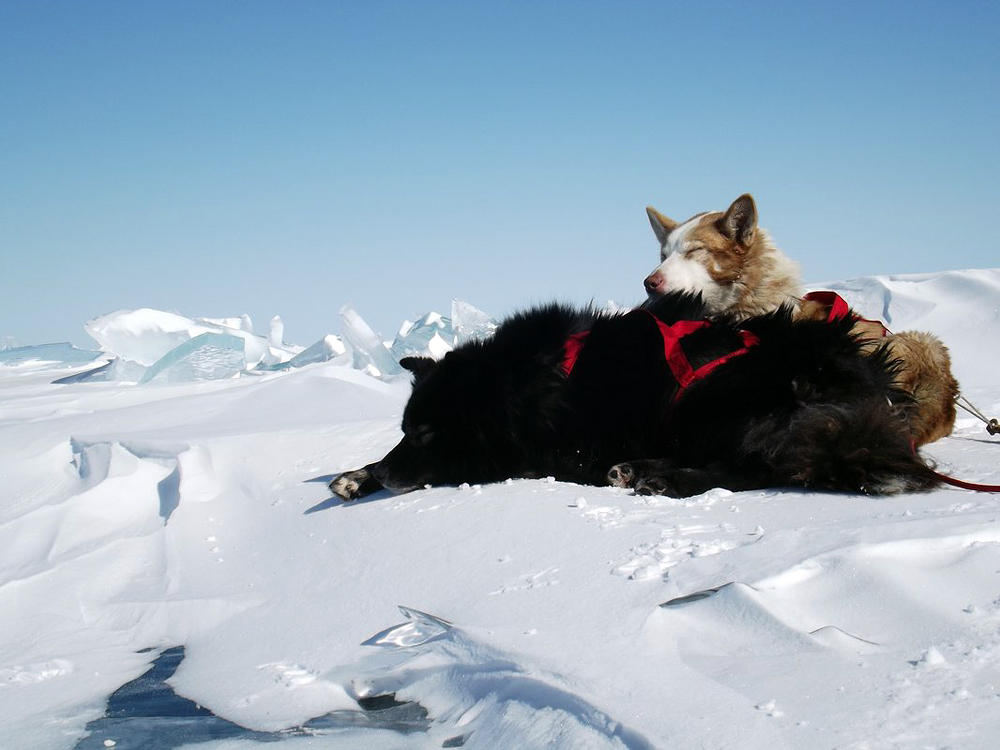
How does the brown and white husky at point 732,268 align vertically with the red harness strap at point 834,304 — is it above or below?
above

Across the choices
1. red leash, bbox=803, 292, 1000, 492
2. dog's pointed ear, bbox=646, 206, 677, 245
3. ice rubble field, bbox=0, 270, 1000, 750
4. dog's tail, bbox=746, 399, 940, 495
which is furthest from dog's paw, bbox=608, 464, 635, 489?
dog's pointed ear, bbox=646, 206, 677, 245

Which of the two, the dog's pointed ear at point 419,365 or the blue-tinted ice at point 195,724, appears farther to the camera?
the dog's pointed ear at point 419,365

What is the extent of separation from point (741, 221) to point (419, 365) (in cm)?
199

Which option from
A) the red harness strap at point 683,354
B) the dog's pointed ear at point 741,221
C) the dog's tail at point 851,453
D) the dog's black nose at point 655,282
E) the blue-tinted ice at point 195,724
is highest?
the dog's pointed ear at point 741,221

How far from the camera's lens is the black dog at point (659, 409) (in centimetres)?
287

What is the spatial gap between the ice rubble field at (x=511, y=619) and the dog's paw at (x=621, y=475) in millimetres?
129

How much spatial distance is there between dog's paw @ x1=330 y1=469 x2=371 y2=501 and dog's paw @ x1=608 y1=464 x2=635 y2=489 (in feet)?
3.64

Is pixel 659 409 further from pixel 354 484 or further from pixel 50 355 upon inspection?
pixel 50 355

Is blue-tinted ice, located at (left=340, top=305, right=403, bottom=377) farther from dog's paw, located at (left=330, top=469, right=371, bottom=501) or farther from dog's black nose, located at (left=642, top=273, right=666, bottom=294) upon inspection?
dog's paw, located at (left=330, top=469, right=371, bottom=501)

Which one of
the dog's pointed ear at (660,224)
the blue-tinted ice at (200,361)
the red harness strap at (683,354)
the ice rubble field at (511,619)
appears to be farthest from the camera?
the blue-tinted ice at (200,361)

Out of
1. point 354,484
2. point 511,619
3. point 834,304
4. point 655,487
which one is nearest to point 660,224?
point 834,304

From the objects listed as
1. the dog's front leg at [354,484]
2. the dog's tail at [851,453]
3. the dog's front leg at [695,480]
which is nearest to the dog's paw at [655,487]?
the dog's front leg at [695,480]

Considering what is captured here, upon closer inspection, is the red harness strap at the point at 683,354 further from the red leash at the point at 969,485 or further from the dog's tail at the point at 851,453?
the red leash at the point at 969,485

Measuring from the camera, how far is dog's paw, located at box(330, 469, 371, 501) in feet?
11.4
